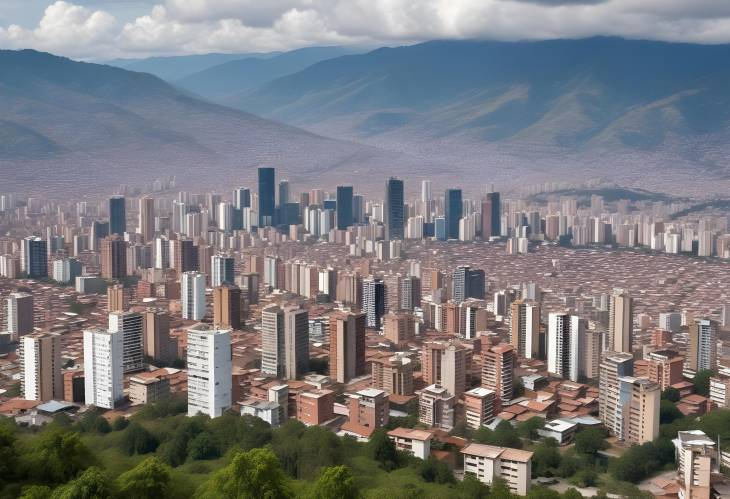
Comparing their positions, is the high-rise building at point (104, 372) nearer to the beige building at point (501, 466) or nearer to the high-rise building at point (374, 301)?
the beige building at point (501, 466)

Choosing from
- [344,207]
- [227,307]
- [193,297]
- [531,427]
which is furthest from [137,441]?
[344,207]

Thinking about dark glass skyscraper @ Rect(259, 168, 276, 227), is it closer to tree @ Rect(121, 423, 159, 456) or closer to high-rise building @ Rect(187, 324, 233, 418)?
high-rise building @ Rect(187, 324, 233, 418)

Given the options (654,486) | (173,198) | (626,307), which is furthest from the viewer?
(173,198)

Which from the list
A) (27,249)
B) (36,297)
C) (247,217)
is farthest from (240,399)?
(247,217)

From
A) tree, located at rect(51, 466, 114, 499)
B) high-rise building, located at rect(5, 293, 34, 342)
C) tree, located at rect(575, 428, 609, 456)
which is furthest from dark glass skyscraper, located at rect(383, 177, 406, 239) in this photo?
tree, located at rect(51, 466, 114, 499)

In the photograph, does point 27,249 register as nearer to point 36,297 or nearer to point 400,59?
point 36,297
